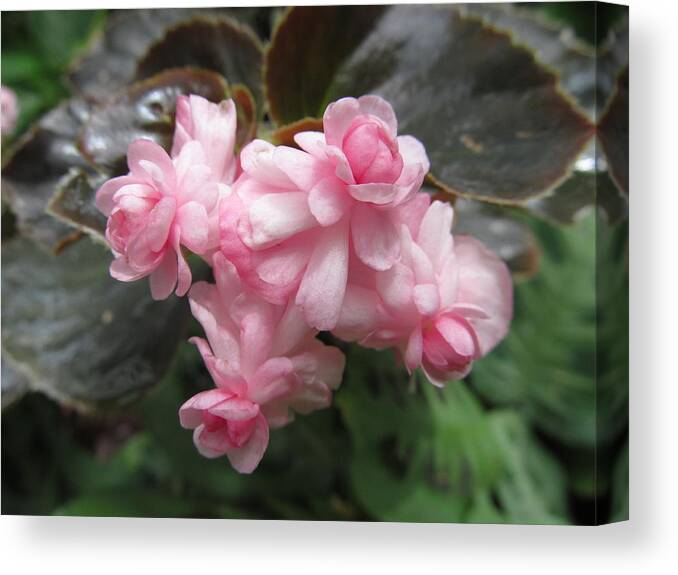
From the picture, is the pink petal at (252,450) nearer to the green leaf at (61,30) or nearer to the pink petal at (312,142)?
the pink petal at (312,142)

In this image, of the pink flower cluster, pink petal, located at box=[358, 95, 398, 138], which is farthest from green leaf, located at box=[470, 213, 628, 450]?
pink petal, located at box=[358, 95, 398, 138]

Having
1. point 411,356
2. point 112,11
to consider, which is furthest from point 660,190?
point 112,11

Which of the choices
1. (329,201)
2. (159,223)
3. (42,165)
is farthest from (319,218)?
(42,165)

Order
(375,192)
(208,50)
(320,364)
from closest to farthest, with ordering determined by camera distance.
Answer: (375,192)
(320,364)
(208,50)

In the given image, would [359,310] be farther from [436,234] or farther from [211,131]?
[211,131]

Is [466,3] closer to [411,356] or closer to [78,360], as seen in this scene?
[411,356]

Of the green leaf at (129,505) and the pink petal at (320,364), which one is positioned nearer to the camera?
the pink petal at (320,364)

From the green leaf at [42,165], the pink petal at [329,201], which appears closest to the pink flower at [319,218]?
the pink petal at [329,201]
